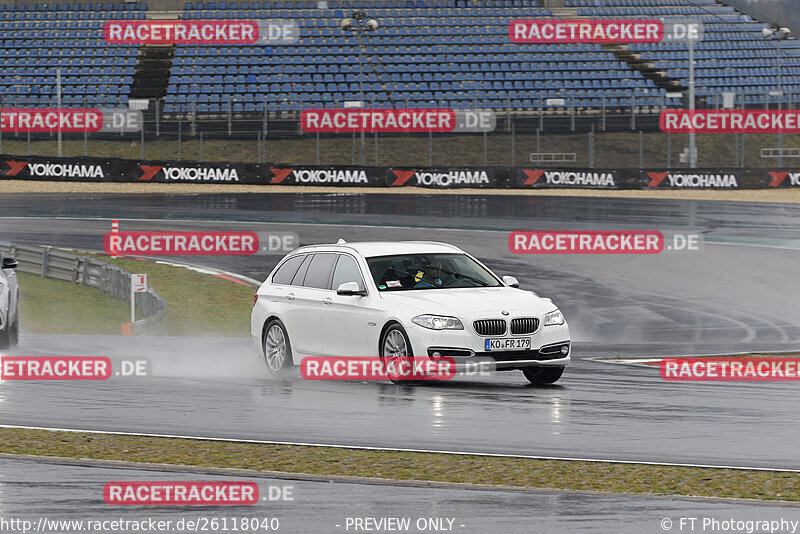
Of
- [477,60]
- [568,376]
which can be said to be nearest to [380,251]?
[568,376]

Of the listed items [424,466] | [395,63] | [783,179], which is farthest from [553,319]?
[395,63]

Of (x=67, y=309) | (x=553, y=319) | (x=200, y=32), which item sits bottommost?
(x=67, y=309)

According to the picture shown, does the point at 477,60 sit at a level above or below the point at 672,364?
Answer: above

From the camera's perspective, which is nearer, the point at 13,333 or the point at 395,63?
the point at 13,333

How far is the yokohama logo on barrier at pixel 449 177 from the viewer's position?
45.8 metres

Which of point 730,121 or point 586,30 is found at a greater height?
point 586,30

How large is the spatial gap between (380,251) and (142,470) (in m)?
5.85

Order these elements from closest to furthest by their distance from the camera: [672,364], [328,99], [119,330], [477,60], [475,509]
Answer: [475,509], [672,364], [119,330], [328,99], [477,60]

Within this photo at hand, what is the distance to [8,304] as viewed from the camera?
16234 millimetres

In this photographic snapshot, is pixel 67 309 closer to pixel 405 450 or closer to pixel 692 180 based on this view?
pixel 405 450

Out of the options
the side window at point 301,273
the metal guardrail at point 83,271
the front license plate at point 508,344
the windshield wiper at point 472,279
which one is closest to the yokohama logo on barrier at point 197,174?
the metal guardrail at point 83,271

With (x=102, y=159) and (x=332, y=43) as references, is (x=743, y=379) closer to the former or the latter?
(x=102, y=159)

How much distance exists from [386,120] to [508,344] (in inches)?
1575

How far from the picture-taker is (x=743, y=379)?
13.7 metres
